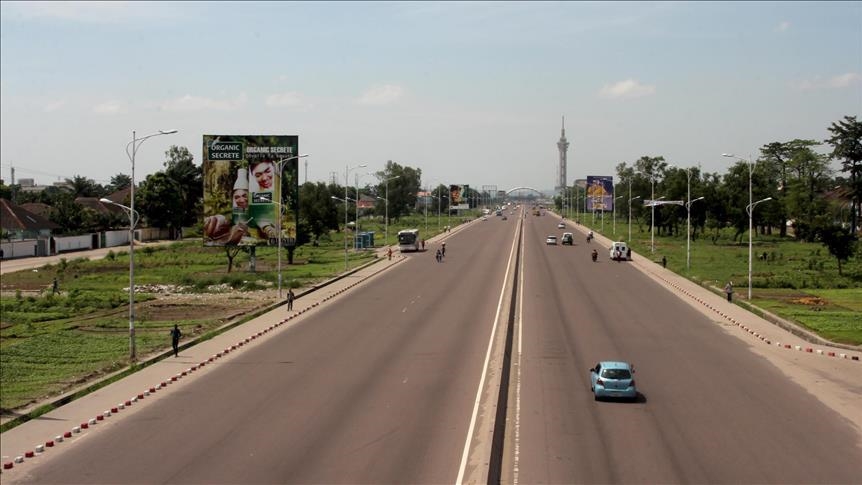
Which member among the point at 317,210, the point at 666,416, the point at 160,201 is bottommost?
the point at 666,416

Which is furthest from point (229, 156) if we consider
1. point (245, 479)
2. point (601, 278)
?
point (245, 479)

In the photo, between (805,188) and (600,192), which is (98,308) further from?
(600,192)

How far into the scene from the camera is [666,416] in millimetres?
24188

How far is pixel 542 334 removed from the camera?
39.1m

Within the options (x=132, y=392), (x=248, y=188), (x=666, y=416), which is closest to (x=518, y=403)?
(x=666, y=416)

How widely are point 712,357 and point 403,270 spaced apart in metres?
44.3

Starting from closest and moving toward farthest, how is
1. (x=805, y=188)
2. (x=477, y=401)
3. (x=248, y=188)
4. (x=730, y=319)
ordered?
(x=477, y=401) < (x=730, y=319) < (x=248, y=188) < (x=805, y=188)

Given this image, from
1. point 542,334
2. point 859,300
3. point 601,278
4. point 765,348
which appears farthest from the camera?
point 601,278

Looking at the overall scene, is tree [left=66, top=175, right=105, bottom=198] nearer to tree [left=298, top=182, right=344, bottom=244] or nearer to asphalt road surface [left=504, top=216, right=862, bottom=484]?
tree [left=298, top=182, right=344, bottom=244]

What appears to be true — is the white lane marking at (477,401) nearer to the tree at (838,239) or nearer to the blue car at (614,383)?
the blue car at (614,383)

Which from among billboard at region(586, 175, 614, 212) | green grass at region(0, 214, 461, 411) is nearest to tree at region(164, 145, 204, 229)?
green grass at region(0, 214, 461, 411)

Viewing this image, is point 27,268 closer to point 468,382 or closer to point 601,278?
point 601,278

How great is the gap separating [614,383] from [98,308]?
35642 millimetres

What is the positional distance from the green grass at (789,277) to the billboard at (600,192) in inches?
1609
